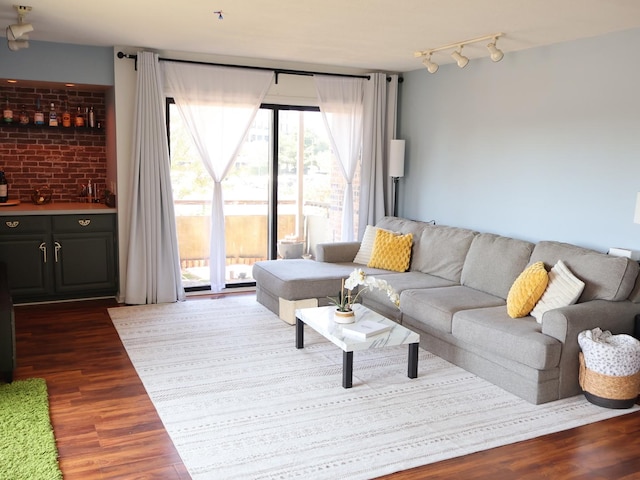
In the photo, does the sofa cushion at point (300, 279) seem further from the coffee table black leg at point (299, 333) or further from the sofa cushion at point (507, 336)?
the sofa cushion at point (507, 336)

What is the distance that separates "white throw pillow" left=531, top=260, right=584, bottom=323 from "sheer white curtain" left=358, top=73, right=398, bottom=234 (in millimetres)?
2831

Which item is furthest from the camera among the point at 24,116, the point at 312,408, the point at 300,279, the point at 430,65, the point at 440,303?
the point at 24,116

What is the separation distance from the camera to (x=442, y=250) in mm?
5391

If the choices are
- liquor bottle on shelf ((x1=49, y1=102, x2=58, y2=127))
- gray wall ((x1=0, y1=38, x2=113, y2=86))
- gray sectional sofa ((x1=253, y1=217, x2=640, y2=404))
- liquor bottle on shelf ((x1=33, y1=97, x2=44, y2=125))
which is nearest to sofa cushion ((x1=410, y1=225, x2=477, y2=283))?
gray sectional sofa ((x1=253, y1=217, x2=640, y2=404))

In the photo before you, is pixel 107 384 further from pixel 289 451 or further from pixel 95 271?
pixel 95 271

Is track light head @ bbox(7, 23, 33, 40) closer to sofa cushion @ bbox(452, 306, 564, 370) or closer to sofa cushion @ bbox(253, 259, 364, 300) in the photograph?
sofa cushion @ bbox(253, 259, 364, 300)

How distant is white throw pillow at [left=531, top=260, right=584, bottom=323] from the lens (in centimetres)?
388

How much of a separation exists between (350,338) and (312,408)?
0.53m

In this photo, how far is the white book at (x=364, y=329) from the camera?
3.84 m

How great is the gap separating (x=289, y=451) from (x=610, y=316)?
86.9 inches

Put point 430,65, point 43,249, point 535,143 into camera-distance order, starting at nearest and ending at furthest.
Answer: point 535,143
point 430,65
point 43,249

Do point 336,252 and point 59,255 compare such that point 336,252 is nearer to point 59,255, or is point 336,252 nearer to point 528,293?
point 528,293

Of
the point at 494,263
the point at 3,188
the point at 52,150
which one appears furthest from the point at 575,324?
the point at 52,150

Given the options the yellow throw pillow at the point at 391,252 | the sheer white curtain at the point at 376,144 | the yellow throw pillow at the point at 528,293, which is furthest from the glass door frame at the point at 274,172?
the yellow throw pillow at the point at 528,293
